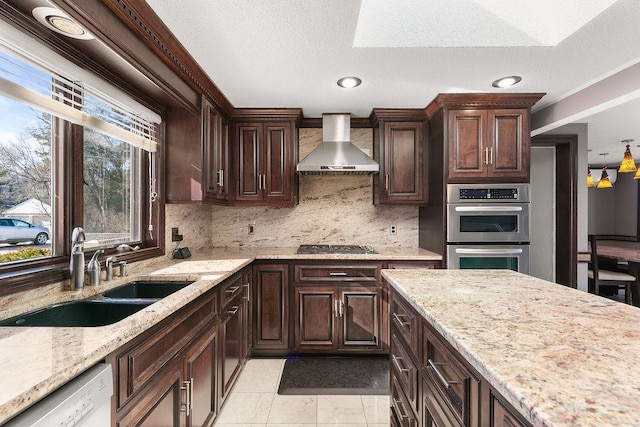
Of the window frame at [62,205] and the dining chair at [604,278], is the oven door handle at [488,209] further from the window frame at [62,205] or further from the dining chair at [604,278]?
the window frame at [62,205]

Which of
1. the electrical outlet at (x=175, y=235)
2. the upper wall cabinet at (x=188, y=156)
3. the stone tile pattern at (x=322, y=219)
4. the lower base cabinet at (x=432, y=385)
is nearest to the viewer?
the lower base cabinet at (x=432, y=385)

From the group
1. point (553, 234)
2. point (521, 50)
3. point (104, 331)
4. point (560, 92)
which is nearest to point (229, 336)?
point (104, 331)

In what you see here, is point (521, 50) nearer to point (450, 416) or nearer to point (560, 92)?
point (560, 92)

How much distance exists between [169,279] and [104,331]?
846 millimetres

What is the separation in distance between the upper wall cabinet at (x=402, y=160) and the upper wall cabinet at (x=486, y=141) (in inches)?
14.0

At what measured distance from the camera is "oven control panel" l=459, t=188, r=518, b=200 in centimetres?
273

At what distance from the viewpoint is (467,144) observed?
2740 millimetres

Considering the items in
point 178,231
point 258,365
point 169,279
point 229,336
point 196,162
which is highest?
point 196,162

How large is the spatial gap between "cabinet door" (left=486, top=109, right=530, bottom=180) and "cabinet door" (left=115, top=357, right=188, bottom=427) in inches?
111

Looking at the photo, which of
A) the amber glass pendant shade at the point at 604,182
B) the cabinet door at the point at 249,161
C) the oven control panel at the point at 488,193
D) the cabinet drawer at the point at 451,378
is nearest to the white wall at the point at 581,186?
the oven control panel at the point at 488,193

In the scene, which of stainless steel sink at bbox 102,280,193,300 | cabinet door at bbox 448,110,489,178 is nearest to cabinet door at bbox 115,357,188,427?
stainless steel sink at bbox 102,280,193,300

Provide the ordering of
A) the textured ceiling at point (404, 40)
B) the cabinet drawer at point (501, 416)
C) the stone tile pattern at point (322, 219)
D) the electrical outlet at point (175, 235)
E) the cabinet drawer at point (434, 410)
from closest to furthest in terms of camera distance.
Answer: the cabinet drawer at point (501, 416) < the cabinet drawer at point (434, 410) < the textured ceiling at point (404, 40) < the electrical outlet at point (175, 235) < the stone tile pattern at point (322, 219)

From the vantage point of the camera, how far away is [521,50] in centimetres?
194

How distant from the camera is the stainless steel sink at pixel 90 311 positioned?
4.41 feet
